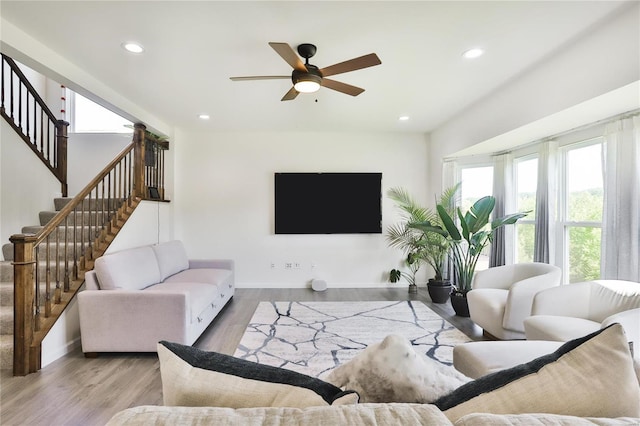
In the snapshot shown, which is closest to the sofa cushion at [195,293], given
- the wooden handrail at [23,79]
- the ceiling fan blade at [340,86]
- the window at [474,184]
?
the ceiling fan blade at [340,86]

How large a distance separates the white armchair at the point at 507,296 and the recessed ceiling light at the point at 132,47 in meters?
3.96

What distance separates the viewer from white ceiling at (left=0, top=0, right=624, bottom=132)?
2.04 m

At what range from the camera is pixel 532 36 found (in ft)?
7.64

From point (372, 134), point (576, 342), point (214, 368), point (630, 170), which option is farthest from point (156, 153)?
point (630, 170)

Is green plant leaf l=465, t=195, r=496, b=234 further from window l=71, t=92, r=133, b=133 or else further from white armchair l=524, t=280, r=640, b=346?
window l=71, t=92, r=133, b=133

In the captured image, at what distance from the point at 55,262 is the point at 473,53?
4706 mm

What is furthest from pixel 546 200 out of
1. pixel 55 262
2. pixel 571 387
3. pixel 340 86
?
pixel 55 262

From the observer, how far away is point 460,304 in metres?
3.78

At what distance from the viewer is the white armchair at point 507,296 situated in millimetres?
2752

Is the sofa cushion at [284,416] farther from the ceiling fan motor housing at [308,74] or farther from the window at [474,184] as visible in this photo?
the window at [474,184]

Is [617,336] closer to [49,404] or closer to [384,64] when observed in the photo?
[384,64]

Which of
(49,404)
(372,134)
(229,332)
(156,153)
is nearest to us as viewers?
(49,404)

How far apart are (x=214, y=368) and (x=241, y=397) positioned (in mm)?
106

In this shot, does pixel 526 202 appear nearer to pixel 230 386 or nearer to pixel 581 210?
pixel 581 210
